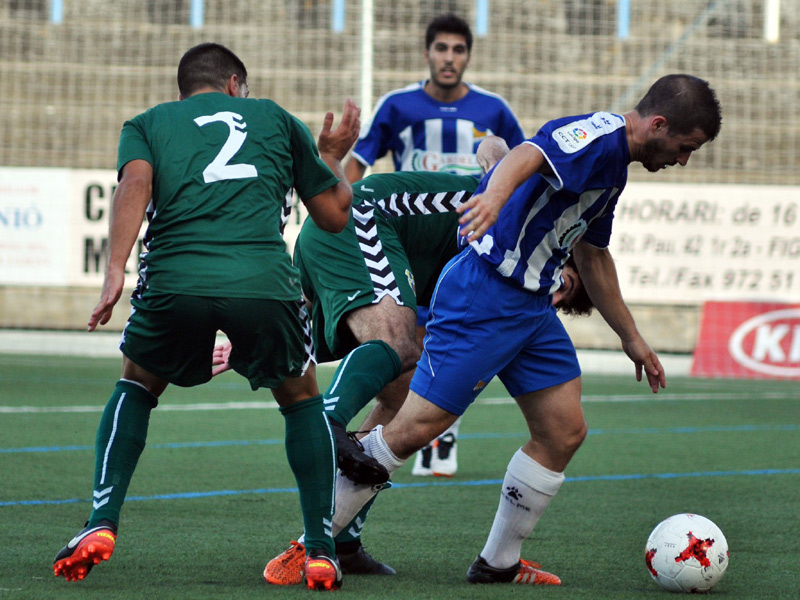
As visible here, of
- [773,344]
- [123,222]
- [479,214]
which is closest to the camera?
[479,214]

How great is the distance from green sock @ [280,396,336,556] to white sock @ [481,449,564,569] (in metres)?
0.53

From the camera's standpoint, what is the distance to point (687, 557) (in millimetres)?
3461

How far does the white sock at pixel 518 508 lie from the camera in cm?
358

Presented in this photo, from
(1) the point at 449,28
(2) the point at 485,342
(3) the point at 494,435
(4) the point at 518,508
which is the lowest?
(3) the point at 494,435

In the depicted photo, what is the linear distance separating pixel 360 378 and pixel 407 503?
134cm

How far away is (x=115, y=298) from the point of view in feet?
10.2

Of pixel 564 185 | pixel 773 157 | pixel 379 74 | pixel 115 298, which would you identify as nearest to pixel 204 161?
pixel 115 298

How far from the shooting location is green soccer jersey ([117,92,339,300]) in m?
3.23

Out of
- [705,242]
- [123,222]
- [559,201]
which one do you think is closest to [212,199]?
[123,222]

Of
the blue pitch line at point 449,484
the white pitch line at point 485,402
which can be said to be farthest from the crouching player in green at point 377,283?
the white pitch line at point 485,402

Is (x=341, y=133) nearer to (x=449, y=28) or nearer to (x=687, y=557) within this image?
(x=687, y=557)

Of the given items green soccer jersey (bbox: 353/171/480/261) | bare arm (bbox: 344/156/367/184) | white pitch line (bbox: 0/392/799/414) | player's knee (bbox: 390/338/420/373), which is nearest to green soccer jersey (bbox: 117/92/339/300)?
player's knee (bbox: 390/338/420/373)

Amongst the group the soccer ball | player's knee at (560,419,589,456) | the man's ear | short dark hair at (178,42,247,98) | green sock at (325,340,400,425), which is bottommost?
Result: the soccer ball

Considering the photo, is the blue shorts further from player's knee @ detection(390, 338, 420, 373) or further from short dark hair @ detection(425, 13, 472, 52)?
short dark hair @ detection(425, 13, 472, 52)
